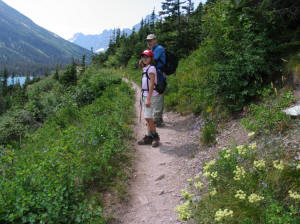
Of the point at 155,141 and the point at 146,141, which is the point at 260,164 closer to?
the point at 155,141

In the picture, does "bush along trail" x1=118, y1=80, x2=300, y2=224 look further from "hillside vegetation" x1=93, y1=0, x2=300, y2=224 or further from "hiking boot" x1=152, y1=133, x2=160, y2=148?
"hiking boot" x1=152, y1=133, x2=160, y2=148

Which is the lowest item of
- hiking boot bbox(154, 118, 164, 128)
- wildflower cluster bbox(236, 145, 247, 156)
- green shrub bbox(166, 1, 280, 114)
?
hiking boot bbox(154, 118, 164, 128)

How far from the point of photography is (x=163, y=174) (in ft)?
14.9

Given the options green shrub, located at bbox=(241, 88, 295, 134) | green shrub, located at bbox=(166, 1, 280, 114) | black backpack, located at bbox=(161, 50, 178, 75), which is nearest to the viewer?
green shrub, located at bbox=(241, 88, 295, 134)

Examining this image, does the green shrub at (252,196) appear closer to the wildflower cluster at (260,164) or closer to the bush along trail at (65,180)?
the wildflower cluster at (260,164)

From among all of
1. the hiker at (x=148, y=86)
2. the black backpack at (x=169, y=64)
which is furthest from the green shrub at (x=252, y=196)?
the black backpack at (x=169, y=64)

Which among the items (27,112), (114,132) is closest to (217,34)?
(114,132)

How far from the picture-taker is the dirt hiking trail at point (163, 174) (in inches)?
133

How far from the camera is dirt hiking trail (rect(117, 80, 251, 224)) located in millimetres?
3391

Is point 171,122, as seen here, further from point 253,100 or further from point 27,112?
point 27,112

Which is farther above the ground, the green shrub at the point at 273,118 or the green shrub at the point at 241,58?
the green shrub at the point at 241,58

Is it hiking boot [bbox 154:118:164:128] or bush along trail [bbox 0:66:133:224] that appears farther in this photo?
hiking boot [bbox 154:118:164:128]

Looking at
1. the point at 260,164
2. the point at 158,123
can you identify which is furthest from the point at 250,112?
the point at 158,123

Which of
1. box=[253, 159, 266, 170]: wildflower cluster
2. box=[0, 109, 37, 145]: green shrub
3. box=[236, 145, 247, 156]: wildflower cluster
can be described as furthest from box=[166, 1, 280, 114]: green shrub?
box=[0, 109, 37, 145]: green shrub
